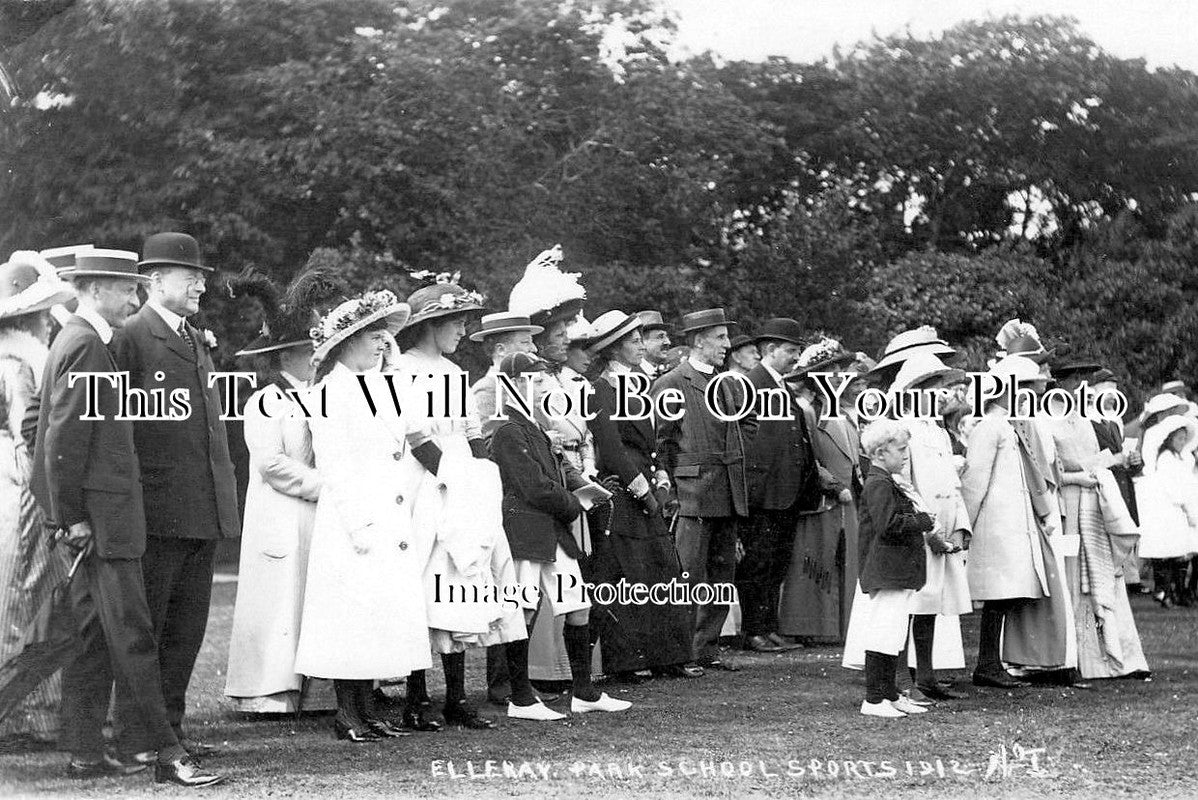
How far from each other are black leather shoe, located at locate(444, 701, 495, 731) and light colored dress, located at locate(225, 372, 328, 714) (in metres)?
0.73

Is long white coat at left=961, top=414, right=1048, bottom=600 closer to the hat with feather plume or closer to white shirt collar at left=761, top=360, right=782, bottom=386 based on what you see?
white shirt collar at left=761, top=360, right=782, bottom=386

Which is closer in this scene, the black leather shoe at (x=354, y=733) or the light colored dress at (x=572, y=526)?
the black leather shoe at (x=354, y=733)

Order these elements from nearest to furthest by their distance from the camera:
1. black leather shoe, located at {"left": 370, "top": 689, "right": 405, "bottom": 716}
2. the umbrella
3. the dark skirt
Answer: the umbrella → black leather shoe, located at {"left": 370, "top": 689, "right": 405, "bottom": 716} → the dark skirt

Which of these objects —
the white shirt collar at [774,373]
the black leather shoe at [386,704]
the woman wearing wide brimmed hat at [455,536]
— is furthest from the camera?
the white shirt collar at [774,373]

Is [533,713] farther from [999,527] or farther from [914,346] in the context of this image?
[999,527]

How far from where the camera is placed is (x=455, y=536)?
718 centimetres

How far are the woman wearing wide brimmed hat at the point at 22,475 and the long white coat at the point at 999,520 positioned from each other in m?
4.72

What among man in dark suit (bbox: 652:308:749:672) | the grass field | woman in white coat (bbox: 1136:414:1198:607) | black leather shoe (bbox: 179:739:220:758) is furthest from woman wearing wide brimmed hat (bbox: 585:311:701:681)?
woman in white coat (bbox: 1136:414:1198:607)

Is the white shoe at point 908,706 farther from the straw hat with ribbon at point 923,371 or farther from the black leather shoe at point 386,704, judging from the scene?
the black leather shoe at point 386,704

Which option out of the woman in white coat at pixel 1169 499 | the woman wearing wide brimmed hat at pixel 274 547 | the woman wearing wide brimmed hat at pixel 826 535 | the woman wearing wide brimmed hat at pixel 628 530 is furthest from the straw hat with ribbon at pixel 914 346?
the woman in white coat at pixel 1169 499

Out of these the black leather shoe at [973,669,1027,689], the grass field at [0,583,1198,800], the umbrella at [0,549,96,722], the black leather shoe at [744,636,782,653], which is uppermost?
the umbrella at [0,549,96,722]

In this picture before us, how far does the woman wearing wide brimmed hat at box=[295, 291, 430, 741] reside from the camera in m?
6.86

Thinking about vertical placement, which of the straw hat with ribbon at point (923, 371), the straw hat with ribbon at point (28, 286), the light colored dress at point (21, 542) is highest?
the straw hat with ribbon at point (28, 286)

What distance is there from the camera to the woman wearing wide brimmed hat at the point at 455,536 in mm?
7160
